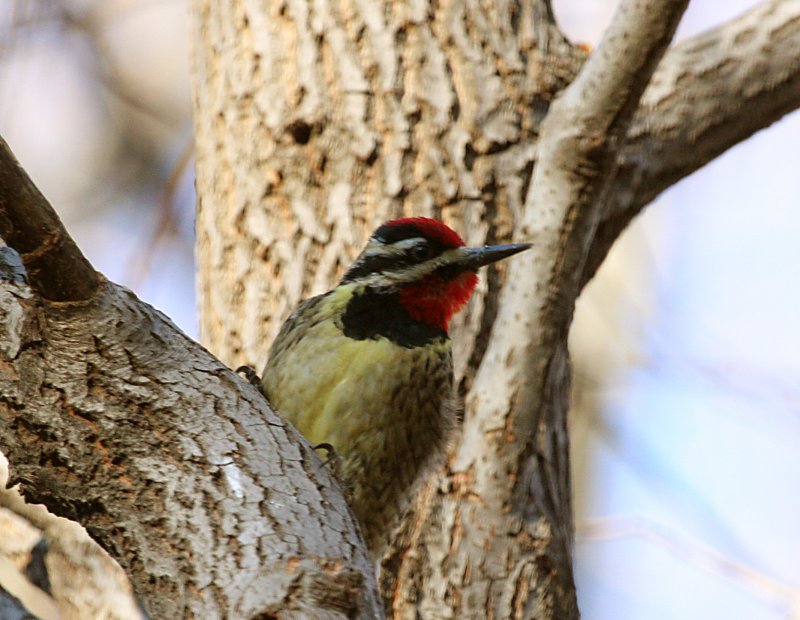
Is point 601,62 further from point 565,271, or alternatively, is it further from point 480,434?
point 480,434

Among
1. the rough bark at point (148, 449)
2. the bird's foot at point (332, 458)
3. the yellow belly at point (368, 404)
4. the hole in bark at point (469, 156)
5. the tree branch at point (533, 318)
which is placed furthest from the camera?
the hole in bark at point (469, 156)

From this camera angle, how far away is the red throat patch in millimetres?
3705

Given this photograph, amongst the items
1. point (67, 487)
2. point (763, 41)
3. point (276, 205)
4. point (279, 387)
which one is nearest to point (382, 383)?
point (279, 387)

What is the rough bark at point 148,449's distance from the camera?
7.16 feet

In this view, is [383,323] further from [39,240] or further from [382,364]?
[39,240]

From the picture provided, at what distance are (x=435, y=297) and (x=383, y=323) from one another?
0.20 metres

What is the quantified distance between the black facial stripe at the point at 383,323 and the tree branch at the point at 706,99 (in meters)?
0.86

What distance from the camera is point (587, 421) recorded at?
23.5ft

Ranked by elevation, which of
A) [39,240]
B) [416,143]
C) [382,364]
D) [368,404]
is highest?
[416,143]

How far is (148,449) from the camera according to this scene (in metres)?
2.28

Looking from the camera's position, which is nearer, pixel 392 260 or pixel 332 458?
pixel 332 458

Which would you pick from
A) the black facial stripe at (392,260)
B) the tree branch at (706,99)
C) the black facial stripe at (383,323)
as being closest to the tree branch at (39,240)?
the black facial stripe at (383,323)

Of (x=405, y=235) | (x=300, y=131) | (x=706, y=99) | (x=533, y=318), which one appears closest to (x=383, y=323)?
(x=405, y=235)

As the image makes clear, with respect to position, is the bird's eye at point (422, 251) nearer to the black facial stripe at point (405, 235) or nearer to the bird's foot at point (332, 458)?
the black facial stripe at point (405, 235)
